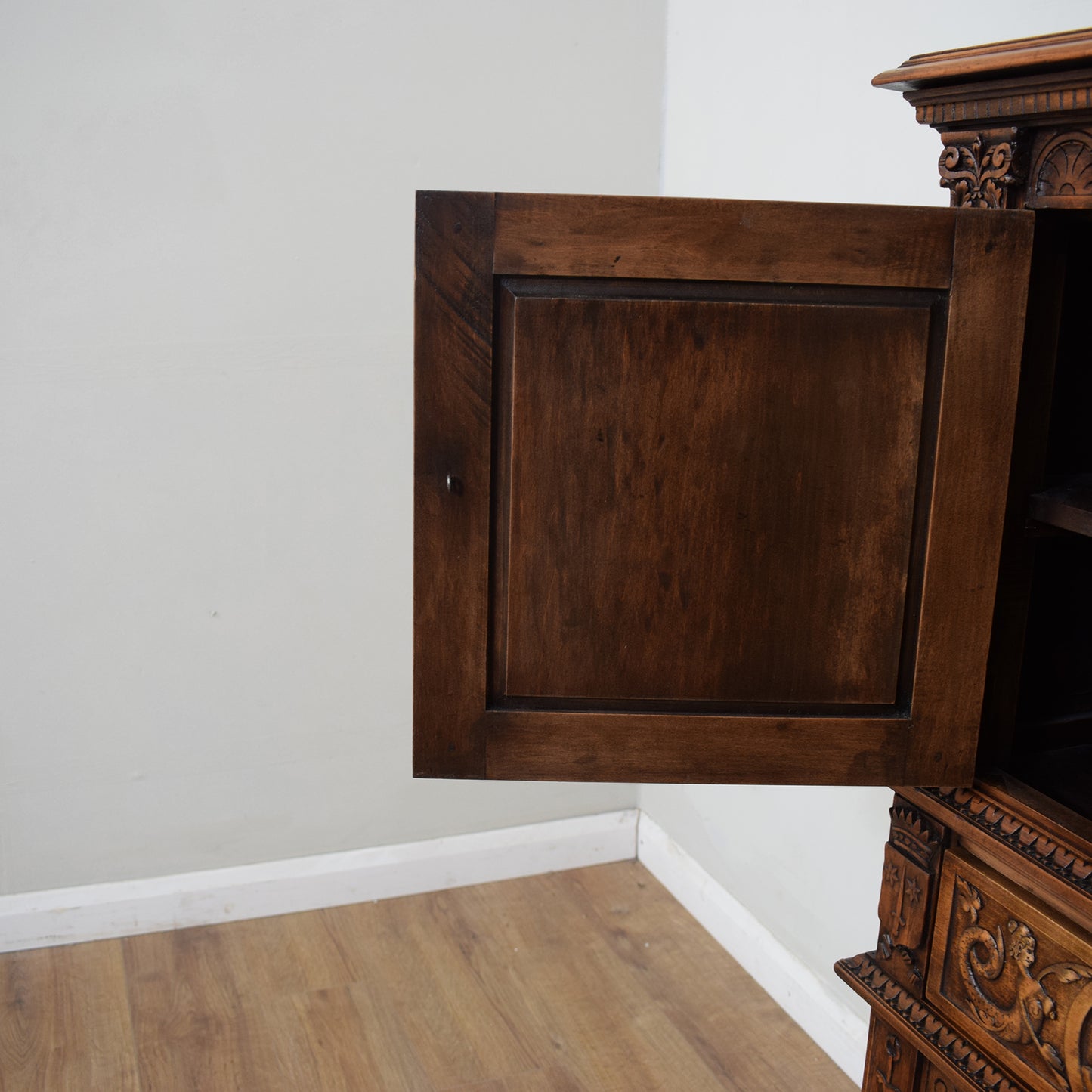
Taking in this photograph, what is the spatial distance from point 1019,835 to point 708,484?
413 mm

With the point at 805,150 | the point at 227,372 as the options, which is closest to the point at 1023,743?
the point at 805,150

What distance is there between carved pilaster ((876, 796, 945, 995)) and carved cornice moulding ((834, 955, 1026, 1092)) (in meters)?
0.01

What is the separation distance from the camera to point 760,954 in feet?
7.11

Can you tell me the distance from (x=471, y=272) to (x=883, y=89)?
100 cm

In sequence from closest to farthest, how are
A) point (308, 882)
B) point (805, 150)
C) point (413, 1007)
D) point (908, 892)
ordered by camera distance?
point (908, 892), point (805, 150), point (413, 1007), point (308, 882)

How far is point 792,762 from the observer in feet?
3.51

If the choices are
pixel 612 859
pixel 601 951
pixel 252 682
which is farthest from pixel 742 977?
pixel 252 682

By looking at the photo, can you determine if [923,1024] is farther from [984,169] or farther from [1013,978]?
[984,169]

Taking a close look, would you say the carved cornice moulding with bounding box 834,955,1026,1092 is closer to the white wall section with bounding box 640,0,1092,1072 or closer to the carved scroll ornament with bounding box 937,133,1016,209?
the white wall section with bounding box 640,0,1092,1072

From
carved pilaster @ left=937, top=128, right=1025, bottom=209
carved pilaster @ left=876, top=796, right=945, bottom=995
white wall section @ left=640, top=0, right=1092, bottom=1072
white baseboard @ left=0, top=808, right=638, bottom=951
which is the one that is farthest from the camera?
white baseboard @ left=0, top=808, right=638, bottom=951

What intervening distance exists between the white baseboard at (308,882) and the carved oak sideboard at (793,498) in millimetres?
1420

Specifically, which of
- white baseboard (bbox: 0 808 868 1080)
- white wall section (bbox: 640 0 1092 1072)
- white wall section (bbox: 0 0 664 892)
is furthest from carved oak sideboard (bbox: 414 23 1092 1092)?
white wall section (bbox: 0 0 664 892)

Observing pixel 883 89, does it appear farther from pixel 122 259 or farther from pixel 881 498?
pixel 122 259

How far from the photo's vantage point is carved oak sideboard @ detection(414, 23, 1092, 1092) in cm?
97
